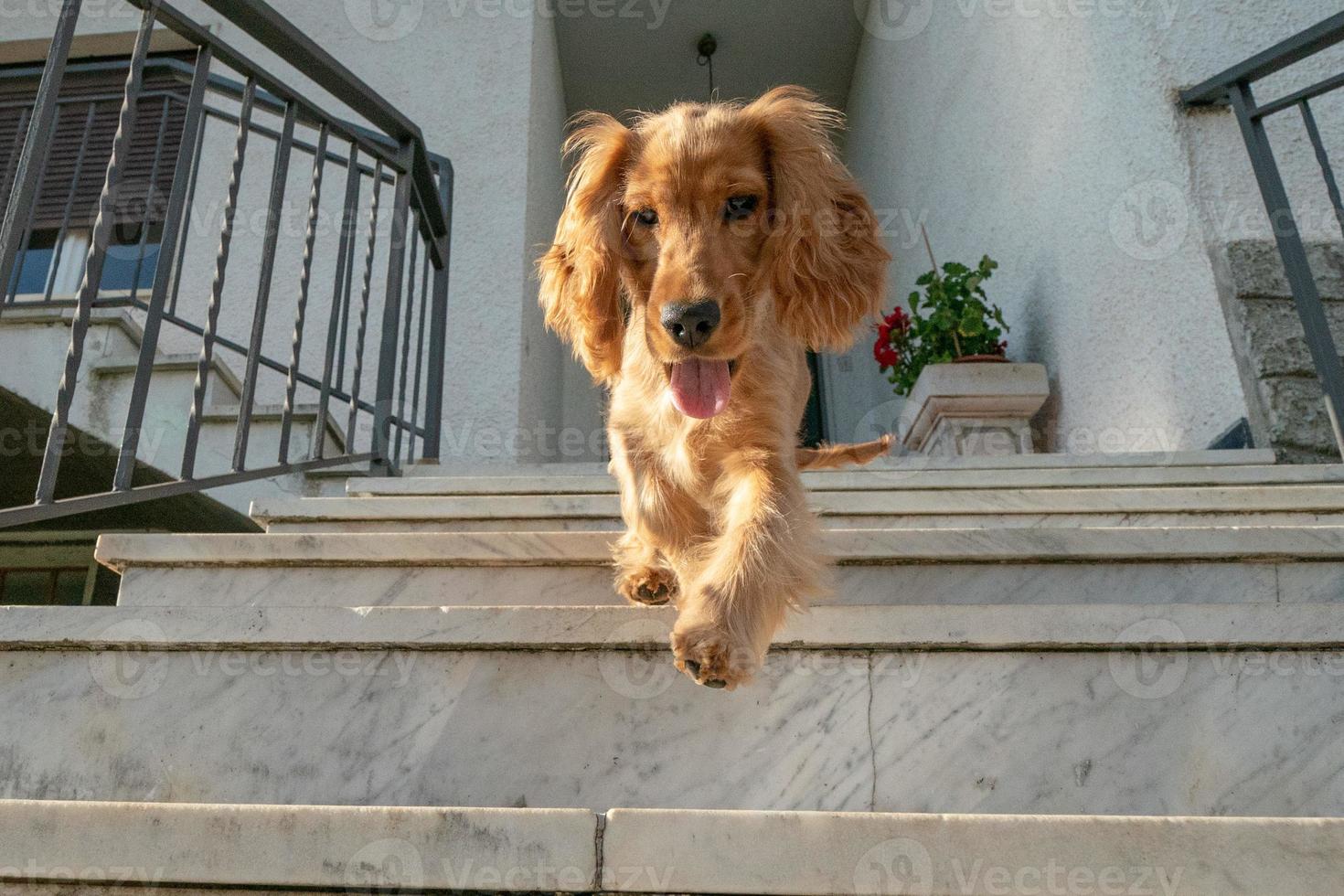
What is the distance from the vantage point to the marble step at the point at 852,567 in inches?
50.0

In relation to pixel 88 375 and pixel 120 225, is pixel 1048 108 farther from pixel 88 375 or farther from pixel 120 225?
pixel 120 225

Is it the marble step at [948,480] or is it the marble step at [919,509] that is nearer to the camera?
the marble step at [919,509]

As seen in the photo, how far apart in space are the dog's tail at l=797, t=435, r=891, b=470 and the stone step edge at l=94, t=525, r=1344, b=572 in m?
0.65

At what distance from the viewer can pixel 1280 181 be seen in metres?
2.10

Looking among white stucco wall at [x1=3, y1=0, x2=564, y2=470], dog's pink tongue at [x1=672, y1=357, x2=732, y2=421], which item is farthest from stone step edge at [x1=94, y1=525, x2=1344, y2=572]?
white stucco wall at [x1=3, y1=0, x2=564, y2=470]

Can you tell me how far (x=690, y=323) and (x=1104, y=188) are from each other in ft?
7.15

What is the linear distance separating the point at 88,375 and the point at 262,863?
2.58m

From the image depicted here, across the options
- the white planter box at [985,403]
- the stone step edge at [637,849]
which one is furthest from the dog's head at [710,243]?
the white planter box at [985,403]

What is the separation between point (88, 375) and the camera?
9.20 feet

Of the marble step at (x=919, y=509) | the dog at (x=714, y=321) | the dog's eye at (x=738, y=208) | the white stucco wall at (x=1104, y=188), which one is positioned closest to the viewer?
the dog at (x=714, y=321)

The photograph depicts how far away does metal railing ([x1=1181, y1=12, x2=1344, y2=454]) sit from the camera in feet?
6.37

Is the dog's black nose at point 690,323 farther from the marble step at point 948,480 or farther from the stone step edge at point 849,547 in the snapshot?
the marble step at point 948,480

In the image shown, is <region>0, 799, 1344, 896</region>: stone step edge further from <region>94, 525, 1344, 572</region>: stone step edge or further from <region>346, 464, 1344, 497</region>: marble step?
<region>346, 464, 1344, 497</region>: marble step

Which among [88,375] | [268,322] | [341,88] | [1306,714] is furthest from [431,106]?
[1306,714]
